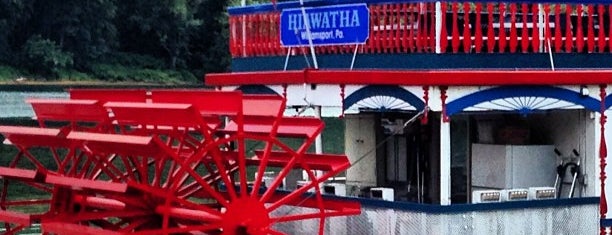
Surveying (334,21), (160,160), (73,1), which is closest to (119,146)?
(160,160)

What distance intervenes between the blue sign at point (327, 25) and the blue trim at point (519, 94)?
1082 mm

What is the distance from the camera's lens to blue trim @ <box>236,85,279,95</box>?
43.7 ft

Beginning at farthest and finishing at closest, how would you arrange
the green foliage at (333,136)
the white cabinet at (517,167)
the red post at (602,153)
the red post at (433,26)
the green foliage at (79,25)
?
the green foliage at (79,25)
the green foliage at (333,136)
the white cabinet at (517,167)
the red post at (602,153)
the red post at (433,26)

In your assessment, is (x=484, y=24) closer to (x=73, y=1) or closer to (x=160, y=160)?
(x=160, y=160)

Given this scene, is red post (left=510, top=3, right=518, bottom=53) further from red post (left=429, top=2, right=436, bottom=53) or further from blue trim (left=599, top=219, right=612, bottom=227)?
blue trim (left=599, top=219, right=612, bottom=227)

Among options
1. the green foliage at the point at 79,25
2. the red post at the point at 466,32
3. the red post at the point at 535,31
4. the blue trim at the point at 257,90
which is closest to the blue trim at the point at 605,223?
the red post at the point at 535,31

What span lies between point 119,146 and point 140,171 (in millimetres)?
1309

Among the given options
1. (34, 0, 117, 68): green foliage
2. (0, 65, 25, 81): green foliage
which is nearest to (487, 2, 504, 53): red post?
(0, 65, 25, 81): green foliage

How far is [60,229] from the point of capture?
12148 millimetres

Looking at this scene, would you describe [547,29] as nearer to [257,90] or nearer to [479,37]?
[479,37]

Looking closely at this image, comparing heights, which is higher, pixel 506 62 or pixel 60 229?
pixel 506 62

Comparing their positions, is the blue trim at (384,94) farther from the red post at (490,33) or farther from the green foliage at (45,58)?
the green foliage at (45,58)

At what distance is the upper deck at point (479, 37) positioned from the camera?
11.9m

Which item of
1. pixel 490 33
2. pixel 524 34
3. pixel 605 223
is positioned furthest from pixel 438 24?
pixel 605 223
